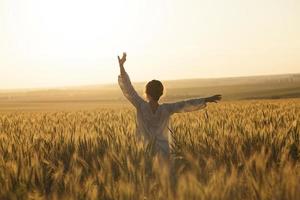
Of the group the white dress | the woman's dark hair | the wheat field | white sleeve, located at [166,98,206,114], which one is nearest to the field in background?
the wheat field

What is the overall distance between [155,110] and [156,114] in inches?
2.2

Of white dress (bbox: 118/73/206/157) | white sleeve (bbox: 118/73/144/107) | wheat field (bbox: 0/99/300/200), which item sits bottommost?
wheat field (bbox: 0/99/300/200)

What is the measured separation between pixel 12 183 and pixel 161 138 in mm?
2534

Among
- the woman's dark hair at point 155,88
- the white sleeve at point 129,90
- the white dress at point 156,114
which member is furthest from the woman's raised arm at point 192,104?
the white sleeve at point 129,90

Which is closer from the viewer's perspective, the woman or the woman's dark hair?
the woman's dark hair

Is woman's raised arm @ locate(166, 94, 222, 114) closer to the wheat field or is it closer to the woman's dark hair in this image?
the woman's dark hair

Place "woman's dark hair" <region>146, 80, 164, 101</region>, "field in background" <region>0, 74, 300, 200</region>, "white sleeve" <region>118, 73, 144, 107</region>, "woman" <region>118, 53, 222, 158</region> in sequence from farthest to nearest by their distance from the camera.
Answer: "white sleeve" <region>118, 73, 144, 107</region> < "woman" <region>118, 53, 222, 158</region> < "woman's dark hair" <region>146, 80, 164, 101</region> < "field in background" <region>0, 74, 300, 200</region>

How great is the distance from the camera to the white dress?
6184 millimetres

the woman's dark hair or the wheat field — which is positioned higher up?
the woman's dark hair

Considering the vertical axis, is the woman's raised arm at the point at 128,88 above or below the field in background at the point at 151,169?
above

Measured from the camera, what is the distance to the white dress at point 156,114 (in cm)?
618

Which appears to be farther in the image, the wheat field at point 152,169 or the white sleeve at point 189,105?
the white sleeve at point 189,105

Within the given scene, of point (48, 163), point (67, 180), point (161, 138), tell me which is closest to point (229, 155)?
point (161, 138)

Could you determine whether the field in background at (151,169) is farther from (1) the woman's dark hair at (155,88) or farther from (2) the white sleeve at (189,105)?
(1) the woman's dark hair at (155,88)
